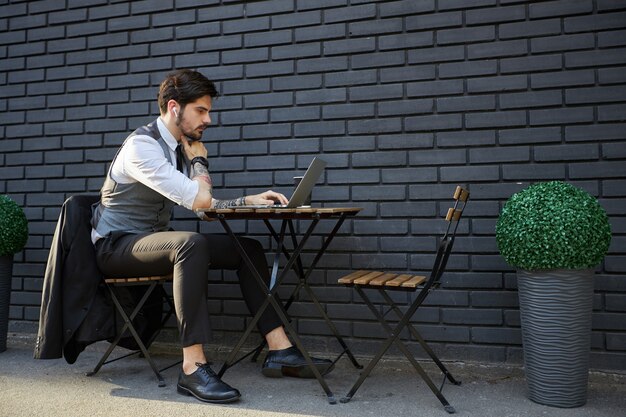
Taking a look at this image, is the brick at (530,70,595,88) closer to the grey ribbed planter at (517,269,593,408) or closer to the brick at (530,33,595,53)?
the brick at (530,33,595,53)

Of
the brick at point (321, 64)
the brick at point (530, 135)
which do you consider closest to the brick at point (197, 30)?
the brick at point (321, 64)

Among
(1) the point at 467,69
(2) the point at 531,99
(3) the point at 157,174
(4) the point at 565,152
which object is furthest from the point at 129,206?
(4) the point at 565,152

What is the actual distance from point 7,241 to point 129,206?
1.11m

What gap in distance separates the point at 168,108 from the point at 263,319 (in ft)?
4.44

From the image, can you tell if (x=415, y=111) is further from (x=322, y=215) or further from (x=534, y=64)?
A: (x=322, y=215)

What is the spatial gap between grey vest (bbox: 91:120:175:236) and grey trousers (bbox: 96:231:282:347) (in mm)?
88

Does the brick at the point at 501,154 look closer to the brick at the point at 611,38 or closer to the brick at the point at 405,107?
the brick at the point at 405,107

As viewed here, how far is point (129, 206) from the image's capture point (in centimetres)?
332

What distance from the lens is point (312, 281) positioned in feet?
12.5

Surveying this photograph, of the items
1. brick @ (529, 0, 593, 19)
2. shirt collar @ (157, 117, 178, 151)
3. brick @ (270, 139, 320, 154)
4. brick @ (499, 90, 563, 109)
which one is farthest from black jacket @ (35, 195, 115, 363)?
brick @ (529, 0, 593, 19)

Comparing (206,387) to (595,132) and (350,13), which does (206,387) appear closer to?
(350,13)

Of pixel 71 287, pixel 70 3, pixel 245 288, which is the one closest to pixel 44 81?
pixel 70 3

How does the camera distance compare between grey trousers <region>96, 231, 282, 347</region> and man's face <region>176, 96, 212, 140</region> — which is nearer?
grey trousers <region>96, 231, 282, 347</region>

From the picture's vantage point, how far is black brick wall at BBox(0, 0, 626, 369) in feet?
11.0
